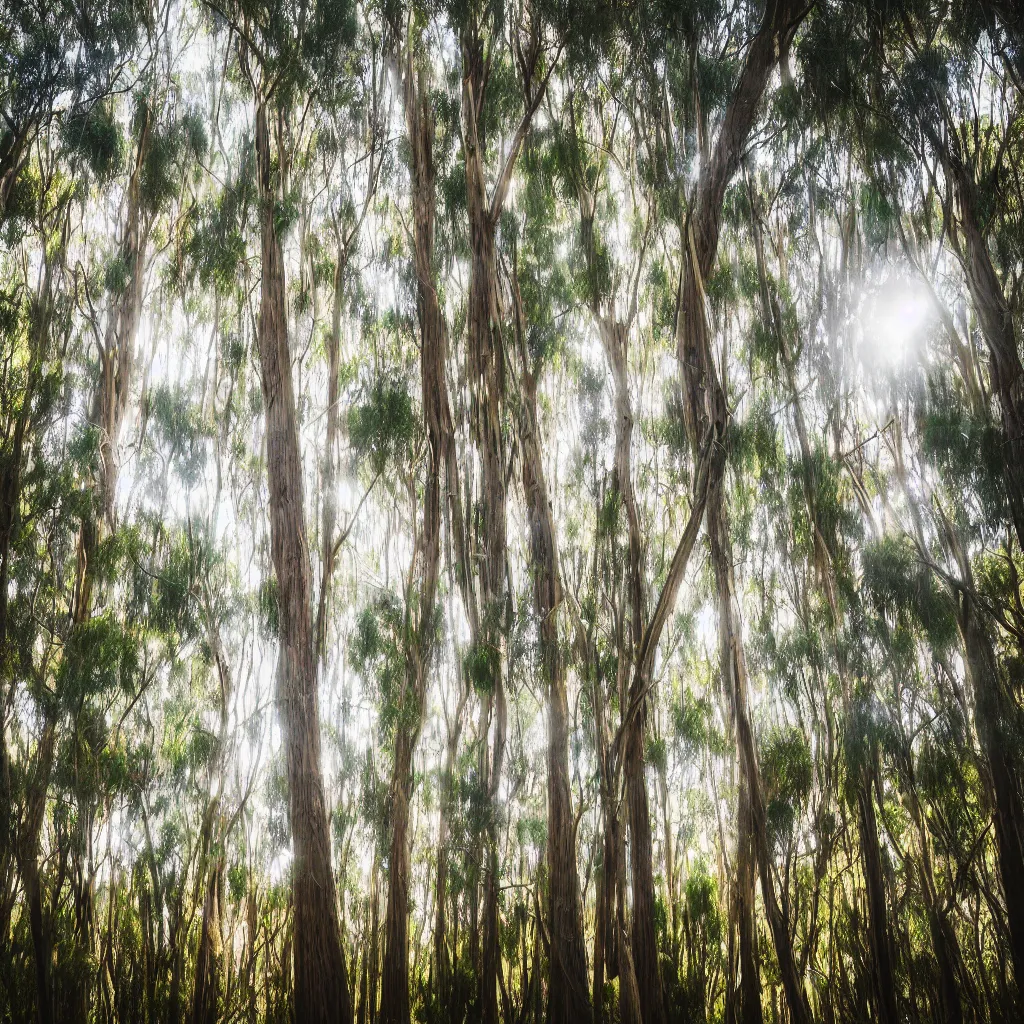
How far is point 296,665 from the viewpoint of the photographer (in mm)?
4156

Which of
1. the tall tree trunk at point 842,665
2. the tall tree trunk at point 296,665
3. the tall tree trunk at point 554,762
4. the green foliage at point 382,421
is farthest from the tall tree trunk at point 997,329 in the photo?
the tall tree trunk at point 296,665

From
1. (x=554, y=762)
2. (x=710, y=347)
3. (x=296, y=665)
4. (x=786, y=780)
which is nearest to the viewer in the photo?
(x=710, y=347)

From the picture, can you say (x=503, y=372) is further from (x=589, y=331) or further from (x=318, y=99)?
(x=318, y=99)

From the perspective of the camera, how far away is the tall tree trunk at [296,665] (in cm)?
379

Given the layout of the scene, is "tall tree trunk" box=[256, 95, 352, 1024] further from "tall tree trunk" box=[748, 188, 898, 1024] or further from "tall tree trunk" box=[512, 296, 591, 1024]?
"tall tree trunk" box=[748, 188, 898, 1024]

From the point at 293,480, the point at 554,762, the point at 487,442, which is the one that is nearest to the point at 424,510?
the point at 487,442

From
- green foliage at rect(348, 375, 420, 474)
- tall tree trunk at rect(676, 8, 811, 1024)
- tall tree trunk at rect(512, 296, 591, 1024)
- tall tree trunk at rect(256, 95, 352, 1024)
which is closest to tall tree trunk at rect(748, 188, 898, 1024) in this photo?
tall tree trunk at rect(676, 8, 811, 1024)

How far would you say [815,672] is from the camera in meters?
4.61

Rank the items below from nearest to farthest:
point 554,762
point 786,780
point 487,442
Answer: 1. point 554,762
2. point 786,780
3. point 487,442

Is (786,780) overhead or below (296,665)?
below

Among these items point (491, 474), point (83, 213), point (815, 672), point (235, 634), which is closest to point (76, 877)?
point (235, 634)

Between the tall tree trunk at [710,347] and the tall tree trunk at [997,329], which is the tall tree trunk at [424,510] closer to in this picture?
the tall tree trunk at [710,347]

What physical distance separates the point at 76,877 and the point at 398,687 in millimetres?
1861

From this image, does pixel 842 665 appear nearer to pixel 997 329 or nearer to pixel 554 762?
pixel 554 762
